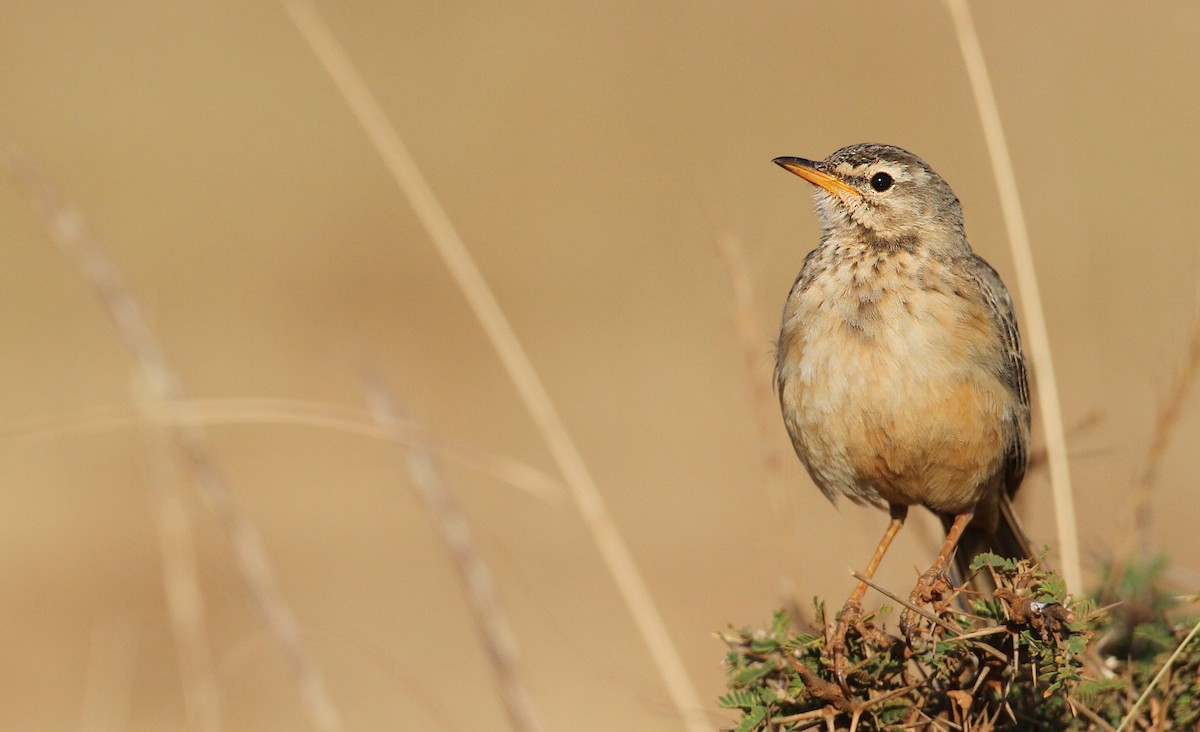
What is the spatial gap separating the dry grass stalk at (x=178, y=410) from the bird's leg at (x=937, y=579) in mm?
1476

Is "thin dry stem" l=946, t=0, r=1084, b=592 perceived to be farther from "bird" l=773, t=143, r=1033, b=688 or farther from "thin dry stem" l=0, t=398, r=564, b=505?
"thin dry stem" l=0, t=398, r=564, b=505

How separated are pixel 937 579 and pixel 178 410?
6.71 ft

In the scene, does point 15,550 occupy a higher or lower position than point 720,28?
lower

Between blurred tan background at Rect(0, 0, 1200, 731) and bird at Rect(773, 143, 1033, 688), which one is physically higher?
blurred tan background at Rect(0, 0, 1200, 731)

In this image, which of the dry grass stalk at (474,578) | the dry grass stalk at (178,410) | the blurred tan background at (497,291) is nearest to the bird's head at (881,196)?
the blurred tan background at (497,291)

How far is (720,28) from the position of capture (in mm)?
23062

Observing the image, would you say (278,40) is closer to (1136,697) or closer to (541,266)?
(541,266)

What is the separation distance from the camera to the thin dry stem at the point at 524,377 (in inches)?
141

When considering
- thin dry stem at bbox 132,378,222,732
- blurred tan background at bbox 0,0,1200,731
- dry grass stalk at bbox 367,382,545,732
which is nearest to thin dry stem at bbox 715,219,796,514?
blurred tan background at bbox 0,0,1200,731

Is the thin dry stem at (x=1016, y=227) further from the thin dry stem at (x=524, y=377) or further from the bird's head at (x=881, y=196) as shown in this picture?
the thin dry stem at (x=524, y=377)

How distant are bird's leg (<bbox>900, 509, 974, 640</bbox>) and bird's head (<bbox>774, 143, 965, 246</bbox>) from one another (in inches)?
35.4

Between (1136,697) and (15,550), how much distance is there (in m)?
10.8

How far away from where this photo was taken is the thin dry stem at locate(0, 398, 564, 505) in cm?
336

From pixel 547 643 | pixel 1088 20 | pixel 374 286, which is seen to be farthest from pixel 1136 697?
pixel 1088 20
